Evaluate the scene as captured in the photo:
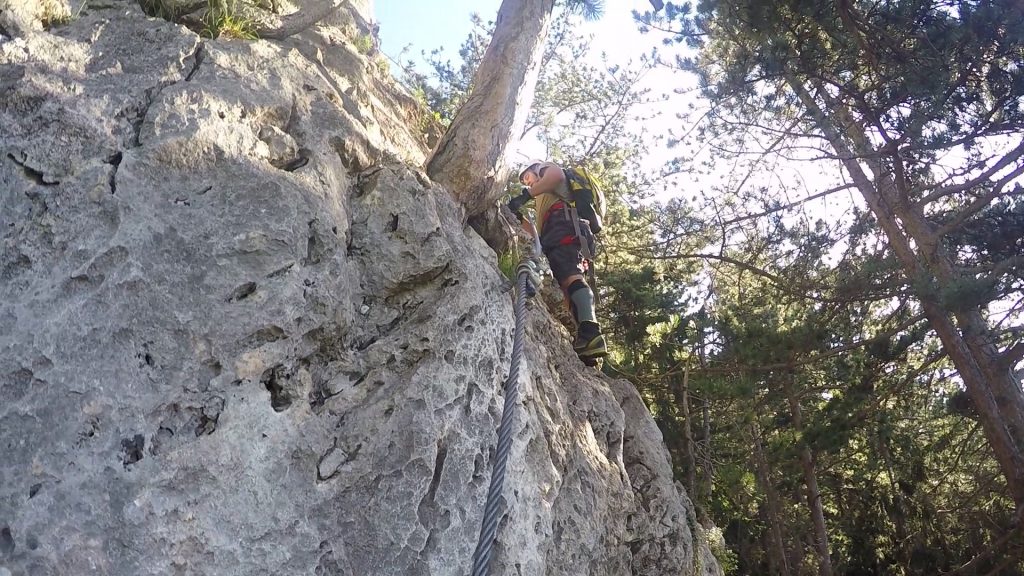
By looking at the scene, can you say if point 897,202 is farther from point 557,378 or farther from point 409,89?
point 409,89

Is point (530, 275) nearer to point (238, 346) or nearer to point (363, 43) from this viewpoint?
point (238, 346)

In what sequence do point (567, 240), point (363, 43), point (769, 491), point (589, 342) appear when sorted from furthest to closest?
point (769, 491) < point (363, 43) < point (567, 240) < point (589, 342)

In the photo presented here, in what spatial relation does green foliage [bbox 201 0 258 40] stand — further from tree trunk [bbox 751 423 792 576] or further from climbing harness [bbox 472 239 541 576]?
tree trunk [bbox 751 423 792 576]

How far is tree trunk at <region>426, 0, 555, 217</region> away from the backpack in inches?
26.3

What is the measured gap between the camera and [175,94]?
3516mm

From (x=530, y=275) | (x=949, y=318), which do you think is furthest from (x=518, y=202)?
(x=949, y=318)

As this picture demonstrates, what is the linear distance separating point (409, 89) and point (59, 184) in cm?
454

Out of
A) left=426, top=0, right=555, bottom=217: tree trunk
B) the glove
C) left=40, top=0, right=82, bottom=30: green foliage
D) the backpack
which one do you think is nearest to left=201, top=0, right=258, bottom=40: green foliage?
left=40, top=0, right=82, bottom=30: green foliage

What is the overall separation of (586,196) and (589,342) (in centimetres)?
126

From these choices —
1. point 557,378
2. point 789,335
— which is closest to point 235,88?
point 557,378

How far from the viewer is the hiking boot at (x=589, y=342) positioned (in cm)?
543

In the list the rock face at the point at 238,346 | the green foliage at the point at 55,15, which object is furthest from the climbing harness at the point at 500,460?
the green foliage at the point at 55,15

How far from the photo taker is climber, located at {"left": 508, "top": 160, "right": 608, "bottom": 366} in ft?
17.8

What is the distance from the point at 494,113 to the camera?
533 centimetres
